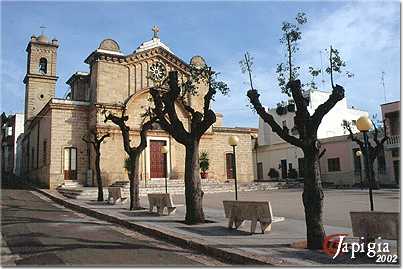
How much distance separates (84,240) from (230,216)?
348 cm

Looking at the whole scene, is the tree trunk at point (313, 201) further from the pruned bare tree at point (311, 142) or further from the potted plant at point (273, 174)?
the potted plant at point (273, 174)

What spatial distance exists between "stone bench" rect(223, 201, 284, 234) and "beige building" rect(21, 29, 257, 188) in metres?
16.6

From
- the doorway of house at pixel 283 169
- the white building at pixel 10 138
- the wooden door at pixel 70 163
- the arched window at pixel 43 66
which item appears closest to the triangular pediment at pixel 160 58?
the wooden door at pixel 70 163

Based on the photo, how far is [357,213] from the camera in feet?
22.3

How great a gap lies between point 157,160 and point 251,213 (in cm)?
2260

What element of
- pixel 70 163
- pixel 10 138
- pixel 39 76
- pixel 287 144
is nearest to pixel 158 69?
pixel 70 163

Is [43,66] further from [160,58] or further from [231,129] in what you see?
[231,129]

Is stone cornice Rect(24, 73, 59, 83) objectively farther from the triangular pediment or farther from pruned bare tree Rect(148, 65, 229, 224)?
pruned bare tree Rect(148, 65, 229, 224)

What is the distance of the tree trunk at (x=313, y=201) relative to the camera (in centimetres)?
743

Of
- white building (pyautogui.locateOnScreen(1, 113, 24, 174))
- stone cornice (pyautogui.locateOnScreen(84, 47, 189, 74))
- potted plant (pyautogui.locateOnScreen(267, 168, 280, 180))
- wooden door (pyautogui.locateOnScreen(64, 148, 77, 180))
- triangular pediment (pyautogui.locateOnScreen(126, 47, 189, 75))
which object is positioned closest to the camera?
wooden door (pyautogui.locateOnScreen(64, 148, 77, 180))

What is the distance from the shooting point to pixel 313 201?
784cm

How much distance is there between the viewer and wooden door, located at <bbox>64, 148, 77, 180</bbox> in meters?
28.1

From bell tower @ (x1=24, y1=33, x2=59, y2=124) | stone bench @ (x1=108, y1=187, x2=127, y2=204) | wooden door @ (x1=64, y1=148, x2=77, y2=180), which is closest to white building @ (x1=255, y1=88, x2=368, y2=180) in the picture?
wooden door @ (x1=64, y1=148, x2=77, y2=180)

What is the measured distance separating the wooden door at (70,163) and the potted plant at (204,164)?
9364 mm
